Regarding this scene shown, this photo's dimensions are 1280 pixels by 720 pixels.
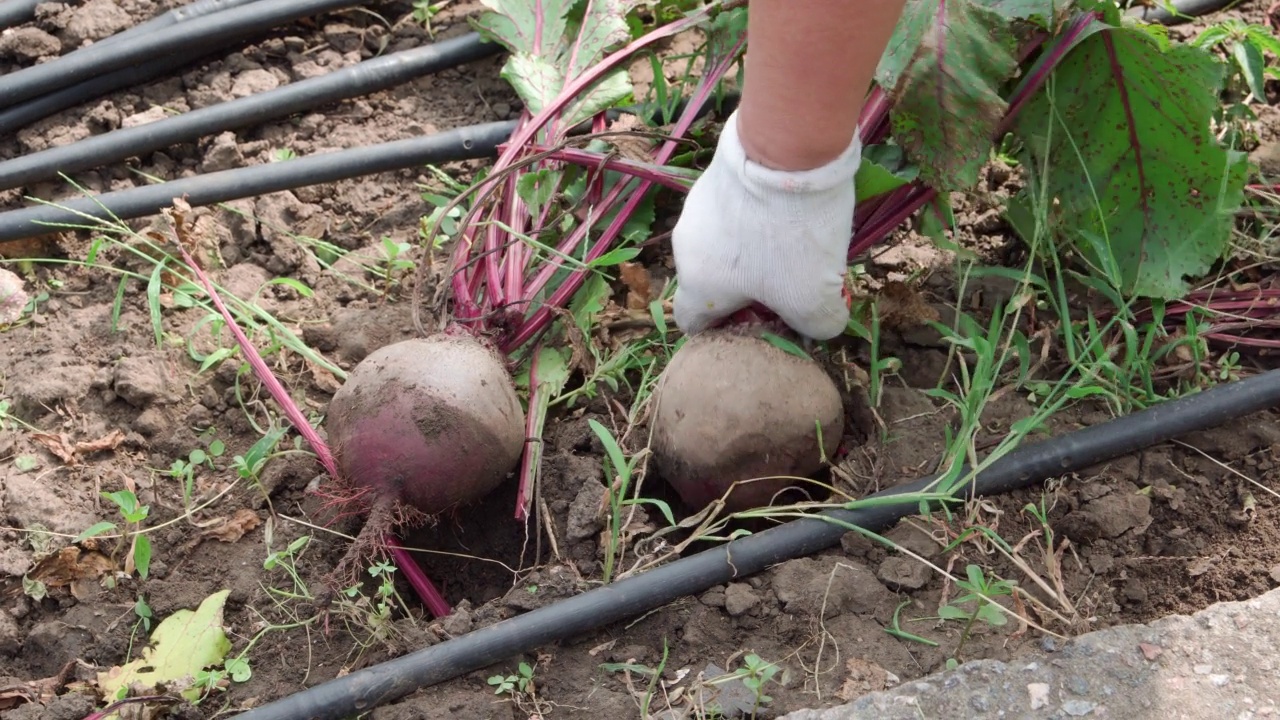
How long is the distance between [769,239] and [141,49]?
1867mm

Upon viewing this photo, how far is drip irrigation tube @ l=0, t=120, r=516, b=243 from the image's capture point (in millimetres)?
2498

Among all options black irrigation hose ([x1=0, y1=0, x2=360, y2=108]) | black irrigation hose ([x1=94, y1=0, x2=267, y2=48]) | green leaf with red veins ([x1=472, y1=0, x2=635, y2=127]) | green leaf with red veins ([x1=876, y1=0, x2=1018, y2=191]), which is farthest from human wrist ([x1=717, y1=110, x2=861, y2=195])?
black irrigation hose ([x1=94, y1=0, x2=267, y2=48])

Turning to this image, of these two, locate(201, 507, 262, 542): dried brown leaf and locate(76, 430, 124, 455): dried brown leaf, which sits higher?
locate(76, 430, 124, 455): dried brown leaf

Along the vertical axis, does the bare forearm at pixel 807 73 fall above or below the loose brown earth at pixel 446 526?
above

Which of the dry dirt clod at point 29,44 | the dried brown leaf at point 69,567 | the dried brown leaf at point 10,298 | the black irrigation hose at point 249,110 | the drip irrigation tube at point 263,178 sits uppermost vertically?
the dry dirt clod at point 29,44

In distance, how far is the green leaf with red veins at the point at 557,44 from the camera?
2494mm

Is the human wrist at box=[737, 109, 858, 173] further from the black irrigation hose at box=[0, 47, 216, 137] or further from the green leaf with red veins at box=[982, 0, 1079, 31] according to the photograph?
the black irrigation hose at box=[0, 47, 216, 137]

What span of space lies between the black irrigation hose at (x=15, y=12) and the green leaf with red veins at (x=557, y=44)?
1292 millimetres

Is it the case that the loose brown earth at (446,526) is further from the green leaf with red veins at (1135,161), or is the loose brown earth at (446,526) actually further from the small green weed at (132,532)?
the green leaf with red veins at (1135,161)

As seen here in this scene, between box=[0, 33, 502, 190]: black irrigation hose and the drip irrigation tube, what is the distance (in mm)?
126

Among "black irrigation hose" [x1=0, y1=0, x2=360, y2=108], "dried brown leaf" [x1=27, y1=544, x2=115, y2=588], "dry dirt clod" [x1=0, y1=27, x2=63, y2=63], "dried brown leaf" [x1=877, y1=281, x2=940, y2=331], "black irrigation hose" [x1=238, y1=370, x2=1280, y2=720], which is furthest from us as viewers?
"dry dirt clod" [x1=0, y1=27, x2=63, y2=63]

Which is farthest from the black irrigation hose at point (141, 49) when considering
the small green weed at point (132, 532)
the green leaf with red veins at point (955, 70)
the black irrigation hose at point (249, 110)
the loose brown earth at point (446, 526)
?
the green leaf with red veins at point (955, 70)

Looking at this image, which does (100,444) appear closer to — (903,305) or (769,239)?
(769,239)

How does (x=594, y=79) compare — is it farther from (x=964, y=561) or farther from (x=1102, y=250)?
(x=964, y=561)
